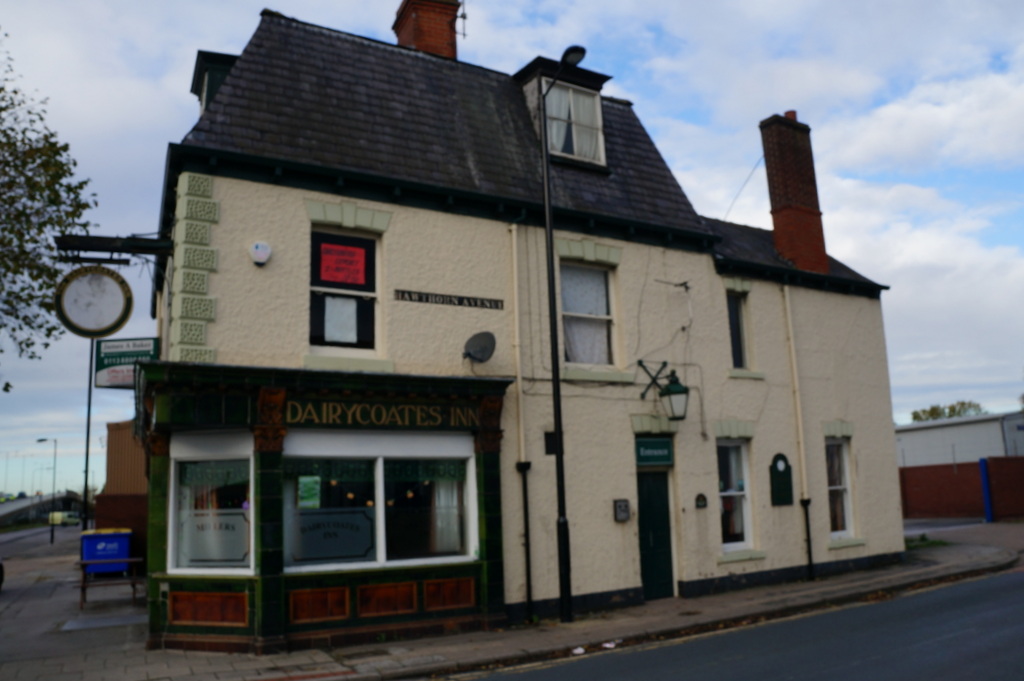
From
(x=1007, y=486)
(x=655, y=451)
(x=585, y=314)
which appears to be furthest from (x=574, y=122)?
(x=1007, y=486)

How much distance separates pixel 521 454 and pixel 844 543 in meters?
8.56

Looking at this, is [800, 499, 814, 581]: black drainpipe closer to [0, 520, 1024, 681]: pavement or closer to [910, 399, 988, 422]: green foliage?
[0, 520, 1024, 681]: pavement

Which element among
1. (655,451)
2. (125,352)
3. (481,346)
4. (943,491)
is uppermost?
(125,352)

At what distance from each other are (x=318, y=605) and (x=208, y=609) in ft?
4.61

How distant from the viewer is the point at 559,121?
1595 cm

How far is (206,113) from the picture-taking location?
39.2ft

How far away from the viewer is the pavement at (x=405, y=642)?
9.70m

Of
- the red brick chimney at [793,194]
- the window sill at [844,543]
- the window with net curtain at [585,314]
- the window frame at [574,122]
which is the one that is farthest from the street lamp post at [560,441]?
the red brick chimney at [793,194]

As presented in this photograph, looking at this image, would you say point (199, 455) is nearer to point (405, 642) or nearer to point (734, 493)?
point (405, 642)

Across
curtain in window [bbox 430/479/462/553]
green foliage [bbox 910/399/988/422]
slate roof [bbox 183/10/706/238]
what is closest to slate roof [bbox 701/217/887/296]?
slate roof [bbox 183/10/706/238]

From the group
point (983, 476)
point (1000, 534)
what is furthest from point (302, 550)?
point (983, 476)

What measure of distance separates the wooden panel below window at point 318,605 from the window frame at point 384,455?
29cm

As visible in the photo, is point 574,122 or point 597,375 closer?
point 597,375

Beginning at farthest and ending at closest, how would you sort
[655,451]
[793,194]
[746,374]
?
[793,194]
[746,374]
[655,451]
